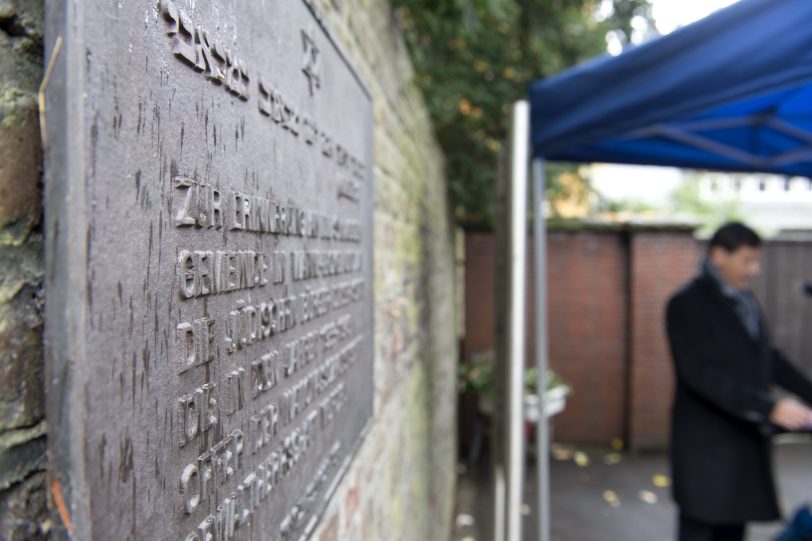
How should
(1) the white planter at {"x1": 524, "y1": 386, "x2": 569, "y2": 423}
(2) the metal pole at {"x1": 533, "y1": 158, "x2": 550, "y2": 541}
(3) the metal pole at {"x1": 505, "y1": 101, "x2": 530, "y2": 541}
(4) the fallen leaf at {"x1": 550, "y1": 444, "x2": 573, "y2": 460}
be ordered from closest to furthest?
(3) the metal pole at {"x1": 505, "y1": 101, "x2": 530, "y2": 541}, (2) the metal pole at {"x1": 533, "y1": 158, "x2": 550, "y2": 541}, (1) the white planter at {"x1": 524, "y1": 386, "x2": 569, "y2": 423}, (4) the fallen leaf at {"x1": 550, "y1": 444, "x2": 573, "y2": 460}

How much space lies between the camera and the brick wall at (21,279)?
54cm

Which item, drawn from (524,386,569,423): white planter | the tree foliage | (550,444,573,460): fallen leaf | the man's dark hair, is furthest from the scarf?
(550,444,573,460): fallen leaf

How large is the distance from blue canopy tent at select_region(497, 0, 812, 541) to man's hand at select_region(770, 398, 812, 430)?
1.13 meters

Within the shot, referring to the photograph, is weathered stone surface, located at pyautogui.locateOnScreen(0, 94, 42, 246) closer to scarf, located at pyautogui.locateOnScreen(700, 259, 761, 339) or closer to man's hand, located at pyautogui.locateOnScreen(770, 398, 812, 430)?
man's hand, located at pyautogui.locateOnScreen(770, 398, 812, 430)

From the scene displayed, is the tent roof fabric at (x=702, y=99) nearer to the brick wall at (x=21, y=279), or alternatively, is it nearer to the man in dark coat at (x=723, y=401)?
the man in dark coat at (x=723, y=401)

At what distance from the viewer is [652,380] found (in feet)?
23.8

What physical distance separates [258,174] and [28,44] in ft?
1.39

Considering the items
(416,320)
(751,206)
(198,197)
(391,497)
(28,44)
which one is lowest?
(391,497)

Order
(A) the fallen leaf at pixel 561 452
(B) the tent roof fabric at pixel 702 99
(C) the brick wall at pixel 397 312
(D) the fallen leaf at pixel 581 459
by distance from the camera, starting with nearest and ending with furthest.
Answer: (C) the brick wall at pixel 397 312, (B) the tent roof fabric at pixel 702 99, (D) the fallen leaf at pixel 581 459, (A) the fallen leaf at pixel 561 452

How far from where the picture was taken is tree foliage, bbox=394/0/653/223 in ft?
17.2

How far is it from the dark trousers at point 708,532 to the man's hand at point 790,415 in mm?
656

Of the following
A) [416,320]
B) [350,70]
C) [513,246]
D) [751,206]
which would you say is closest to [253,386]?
[350,70]

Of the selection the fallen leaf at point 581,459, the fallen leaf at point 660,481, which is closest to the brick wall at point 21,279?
the fallen leaf at point 660,481

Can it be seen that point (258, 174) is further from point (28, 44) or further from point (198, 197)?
point (28, 44)
